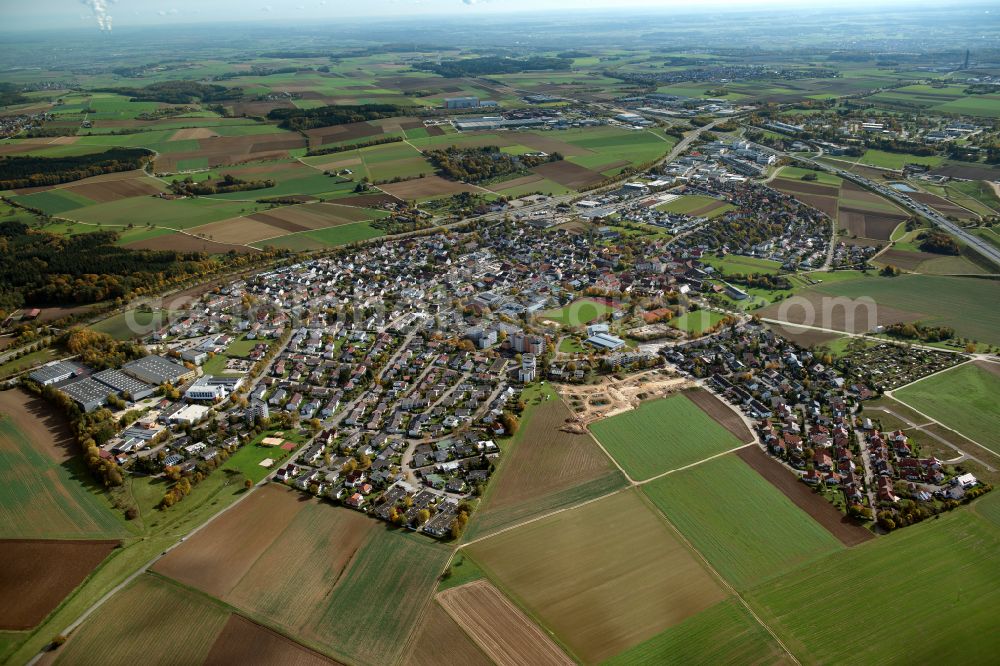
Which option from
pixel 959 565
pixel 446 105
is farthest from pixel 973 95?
pixel 959 565

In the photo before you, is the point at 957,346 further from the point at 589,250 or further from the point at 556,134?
the point at 556,134

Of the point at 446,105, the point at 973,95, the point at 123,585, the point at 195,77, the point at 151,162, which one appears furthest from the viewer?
the point at 195,77

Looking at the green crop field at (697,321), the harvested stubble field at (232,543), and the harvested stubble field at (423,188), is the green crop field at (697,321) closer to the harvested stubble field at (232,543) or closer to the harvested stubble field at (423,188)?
the harvested stubble field at (232,543)

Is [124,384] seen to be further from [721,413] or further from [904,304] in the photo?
[904,304]

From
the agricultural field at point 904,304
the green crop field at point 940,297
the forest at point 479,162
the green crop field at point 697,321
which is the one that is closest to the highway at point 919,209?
the green crop field at point 940,297

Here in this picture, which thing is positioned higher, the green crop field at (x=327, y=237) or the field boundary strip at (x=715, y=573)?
the green crop field at (x=327, y=237)
